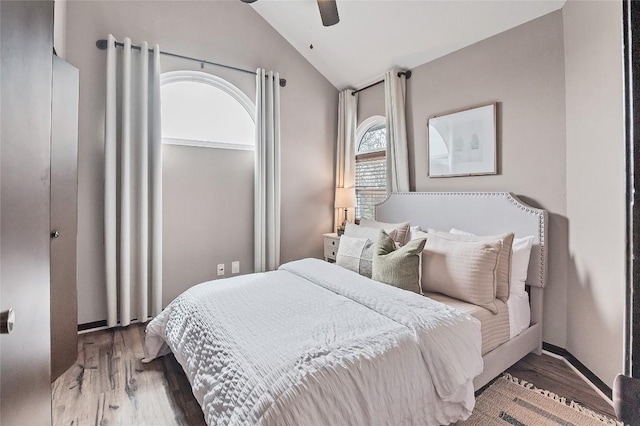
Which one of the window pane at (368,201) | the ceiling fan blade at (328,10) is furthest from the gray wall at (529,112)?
the ceiling fan blade at (328,10)

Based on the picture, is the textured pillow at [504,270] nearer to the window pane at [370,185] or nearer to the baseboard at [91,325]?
the window pane at [370,185]

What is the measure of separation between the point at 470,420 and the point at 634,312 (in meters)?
1.64

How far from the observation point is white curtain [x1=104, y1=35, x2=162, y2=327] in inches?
107

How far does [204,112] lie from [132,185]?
3.47 feet

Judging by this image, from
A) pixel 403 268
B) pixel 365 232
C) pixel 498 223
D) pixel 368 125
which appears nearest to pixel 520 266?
pixel 498 223

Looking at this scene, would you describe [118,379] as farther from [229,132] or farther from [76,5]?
[76,5]

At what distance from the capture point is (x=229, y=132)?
11.3 ft

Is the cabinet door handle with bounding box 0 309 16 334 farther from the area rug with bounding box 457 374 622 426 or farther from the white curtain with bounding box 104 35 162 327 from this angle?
the white curtain with bounding box 104 35 162 327

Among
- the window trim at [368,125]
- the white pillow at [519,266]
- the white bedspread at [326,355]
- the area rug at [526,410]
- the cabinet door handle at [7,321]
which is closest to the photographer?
the cabinet door handle at [7,321]

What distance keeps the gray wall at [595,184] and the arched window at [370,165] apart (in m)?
1.83

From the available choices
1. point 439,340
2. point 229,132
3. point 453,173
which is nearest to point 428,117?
point 453,173

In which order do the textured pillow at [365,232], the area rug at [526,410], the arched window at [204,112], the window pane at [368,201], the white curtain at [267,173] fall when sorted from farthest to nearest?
the window pane at [368,201] < the white curtain at [267,173] < the arched window at [204,112] < the textured pillow at [365,232] < the area rug at [526,410]

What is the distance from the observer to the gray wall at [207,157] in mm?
2727

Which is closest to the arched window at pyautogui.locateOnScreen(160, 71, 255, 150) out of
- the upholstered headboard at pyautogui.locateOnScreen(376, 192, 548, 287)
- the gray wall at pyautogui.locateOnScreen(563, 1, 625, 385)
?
the upholstered headboard at pyautogui.locateOnScreen(376, 192, 548, 287)
